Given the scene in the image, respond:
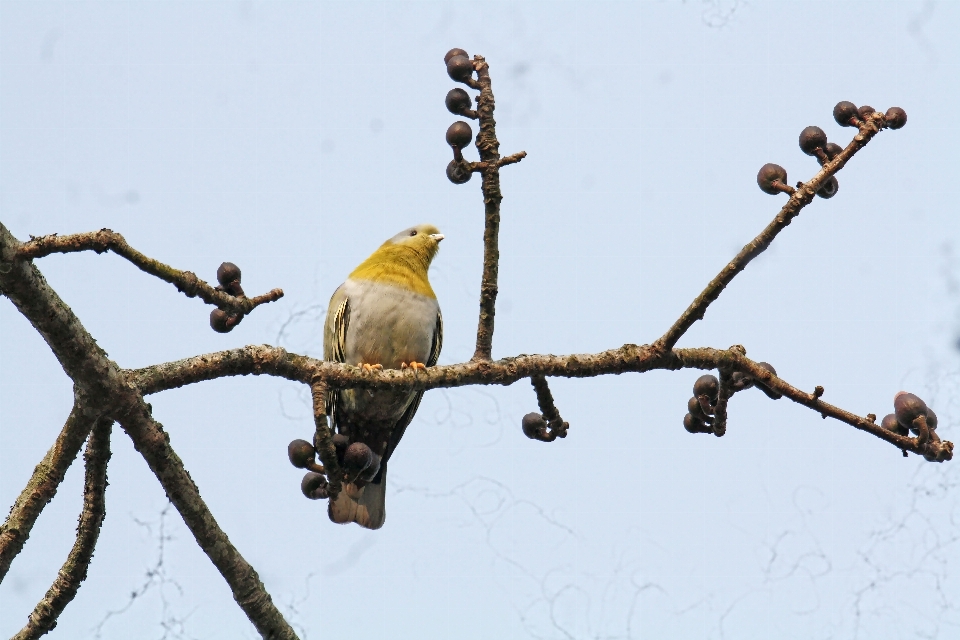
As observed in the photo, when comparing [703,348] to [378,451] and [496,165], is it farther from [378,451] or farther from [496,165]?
[378,451]

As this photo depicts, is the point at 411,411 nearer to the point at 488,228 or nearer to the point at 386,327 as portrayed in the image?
the point at 386,327

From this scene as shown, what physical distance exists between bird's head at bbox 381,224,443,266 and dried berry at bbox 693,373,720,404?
2.97m

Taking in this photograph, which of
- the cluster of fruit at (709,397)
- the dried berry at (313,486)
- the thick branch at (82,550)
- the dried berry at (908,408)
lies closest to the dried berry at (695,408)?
the cluster of fruit at (709,397)

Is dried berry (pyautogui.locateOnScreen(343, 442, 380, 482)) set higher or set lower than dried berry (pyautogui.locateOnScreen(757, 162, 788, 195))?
lower

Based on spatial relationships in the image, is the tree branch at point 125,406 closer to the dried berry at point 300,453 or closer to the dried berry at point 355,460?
the dried berry at point 300,453

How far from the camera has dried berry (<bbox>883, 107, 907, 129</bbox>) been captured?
342 cm

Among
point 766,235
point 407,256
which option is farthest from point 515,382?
point 407,256

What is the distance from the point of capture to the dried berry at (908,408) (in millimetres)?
3244

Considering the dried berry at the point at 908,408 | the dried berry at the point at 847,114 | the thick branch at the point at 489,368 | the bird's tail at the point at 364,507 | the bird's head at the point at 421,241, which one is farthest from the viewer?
the bird's head at the point at 421,241

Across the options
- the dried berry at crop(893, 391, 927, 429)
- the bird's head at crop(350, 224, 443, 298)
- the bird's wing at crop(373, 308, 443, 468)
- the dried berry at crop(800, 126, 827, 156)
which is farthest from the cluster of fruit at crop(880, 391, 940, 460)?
the bird's head at crop(350, 224, 443, 298)

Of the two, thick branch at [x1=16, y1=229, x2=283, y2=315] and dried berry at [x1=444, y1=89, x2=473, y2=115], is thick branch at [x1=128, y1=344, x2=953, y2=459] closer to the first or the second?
thick branch at [x1=16, y1=229, x2=283, y2=315]

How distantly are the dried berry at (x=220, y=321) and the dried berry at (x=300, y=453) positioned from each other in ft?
1.54

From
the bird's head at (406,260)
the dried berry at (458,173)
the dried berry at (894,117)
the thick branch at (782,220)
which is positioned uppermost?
the bird's head at (406,260)

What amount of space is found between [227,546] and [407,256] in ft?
10.1
